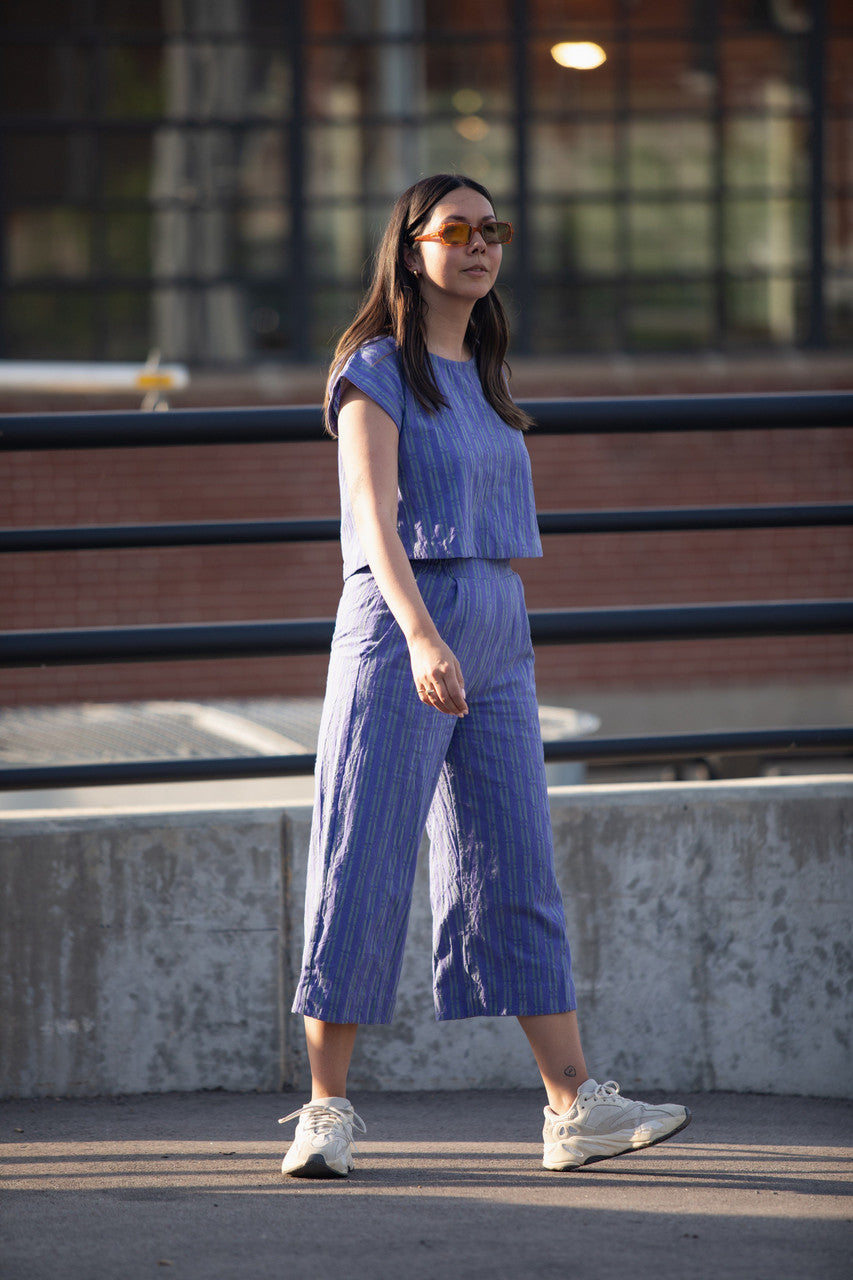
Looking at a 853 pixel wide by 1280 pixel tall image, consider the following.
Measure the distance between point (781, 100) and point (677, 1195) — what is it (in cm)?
1049

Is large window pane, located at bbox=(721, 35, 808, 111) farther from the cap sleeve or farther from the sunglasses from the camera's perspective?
the cap sleeve

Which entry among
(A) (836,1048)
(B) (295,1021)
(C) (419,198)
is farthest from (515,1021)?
(C) (419,198)

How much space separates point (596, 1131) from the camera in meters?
2.87

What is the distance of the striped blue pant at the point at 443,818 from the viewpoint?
281cm

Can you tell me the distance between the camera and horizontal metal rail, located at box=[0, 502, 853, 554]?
11.3ft

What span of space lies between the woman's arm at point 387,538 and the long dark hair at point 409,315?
0.10 metres

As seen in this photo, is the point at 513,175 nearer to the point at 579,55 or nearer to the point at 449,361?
the point at 579,55

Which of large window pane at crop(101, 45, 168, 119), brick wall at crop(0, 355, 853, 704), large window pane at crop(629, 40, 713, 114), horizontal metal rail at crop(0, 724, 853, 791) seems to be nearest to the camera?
horizontal metal rail at crop(0, 724, 853, 791)

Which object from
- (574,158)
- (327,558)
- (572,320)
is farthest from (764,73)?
(327,558)

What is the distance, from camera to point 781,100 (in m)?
11.6

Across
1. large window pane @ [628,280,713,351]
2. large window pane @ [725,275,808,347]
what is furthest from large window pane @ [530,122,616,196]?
large window pane @ [725,275,808,347]

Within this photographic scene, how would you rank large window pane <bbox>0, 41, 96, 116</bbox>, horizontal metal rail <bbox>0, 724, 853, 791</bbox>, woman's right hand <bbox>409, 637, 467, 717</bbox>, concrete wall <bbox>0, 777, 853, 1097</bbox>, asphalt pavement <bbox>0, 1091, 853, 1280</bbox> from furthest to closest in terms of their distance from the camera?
large window pane <bbox>0, 41, 96, 116</bbox>
horizontal metal rail <bbox>0, 724, 853, 791</bbox>
concrete wall <bbox>0, 777, 853, 1097</bbox>
woman's right hand <bbox>409, 637, 467, 717</bbox>
asphalt pavement <bbox>0, 1091, 853, 1280</bbox>

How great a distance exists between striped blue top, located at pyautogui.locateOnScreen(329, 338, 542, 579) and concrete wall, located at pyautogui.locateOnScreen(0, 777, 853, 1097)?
0.81 m

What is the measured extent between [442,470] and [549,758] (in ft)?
3.12
